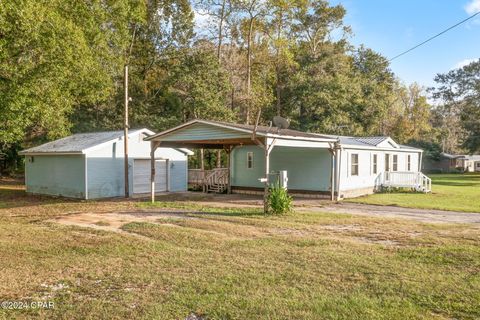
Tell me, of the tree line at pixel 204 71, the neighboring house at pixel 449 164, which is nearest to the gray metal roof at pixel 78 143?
the tree line at pixel 204 71

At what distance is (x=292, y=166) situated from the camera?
739 inches

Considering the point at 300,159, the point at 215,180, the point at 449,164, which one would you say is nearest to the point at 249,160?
the point at 215,180

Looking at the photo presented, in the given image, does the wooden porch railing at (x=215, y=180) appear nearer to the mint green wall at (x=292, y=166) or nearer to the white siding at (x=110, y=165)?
the mint green wall at (x=292, y=166)

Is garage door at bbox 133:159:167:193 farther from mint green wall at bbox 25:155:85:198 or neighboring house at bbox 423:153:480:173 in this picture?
neighboring house at bbox 423:153:480:173

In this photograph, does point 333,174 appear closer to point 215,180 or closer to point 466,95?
point 215,180

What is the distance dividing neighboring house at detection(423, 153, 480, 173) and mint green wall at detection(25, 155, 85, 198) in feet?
160

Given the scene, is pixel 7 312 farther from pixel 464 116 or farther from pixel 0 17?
pixel 464 116

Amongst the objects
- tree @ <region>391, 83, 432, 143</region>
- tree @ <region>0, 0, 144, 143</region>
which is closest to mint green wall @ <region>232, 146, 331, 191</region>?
tree @ <region>0, 0, 144, 143</region>

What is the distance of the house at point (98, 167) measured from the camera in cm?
1742

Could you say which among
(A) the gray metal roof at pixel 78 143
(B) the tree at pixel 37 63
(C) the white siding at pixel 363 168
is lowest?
(C) the white siding at pixel 363 168

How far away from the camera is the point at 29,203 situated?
53.3ft

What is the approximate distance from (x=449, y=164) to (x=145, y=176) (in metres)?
51.7

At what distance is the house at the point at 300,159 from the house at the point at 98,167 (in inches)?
74.3

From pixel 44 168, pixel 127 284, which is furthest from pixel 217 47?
pixel 127 284
